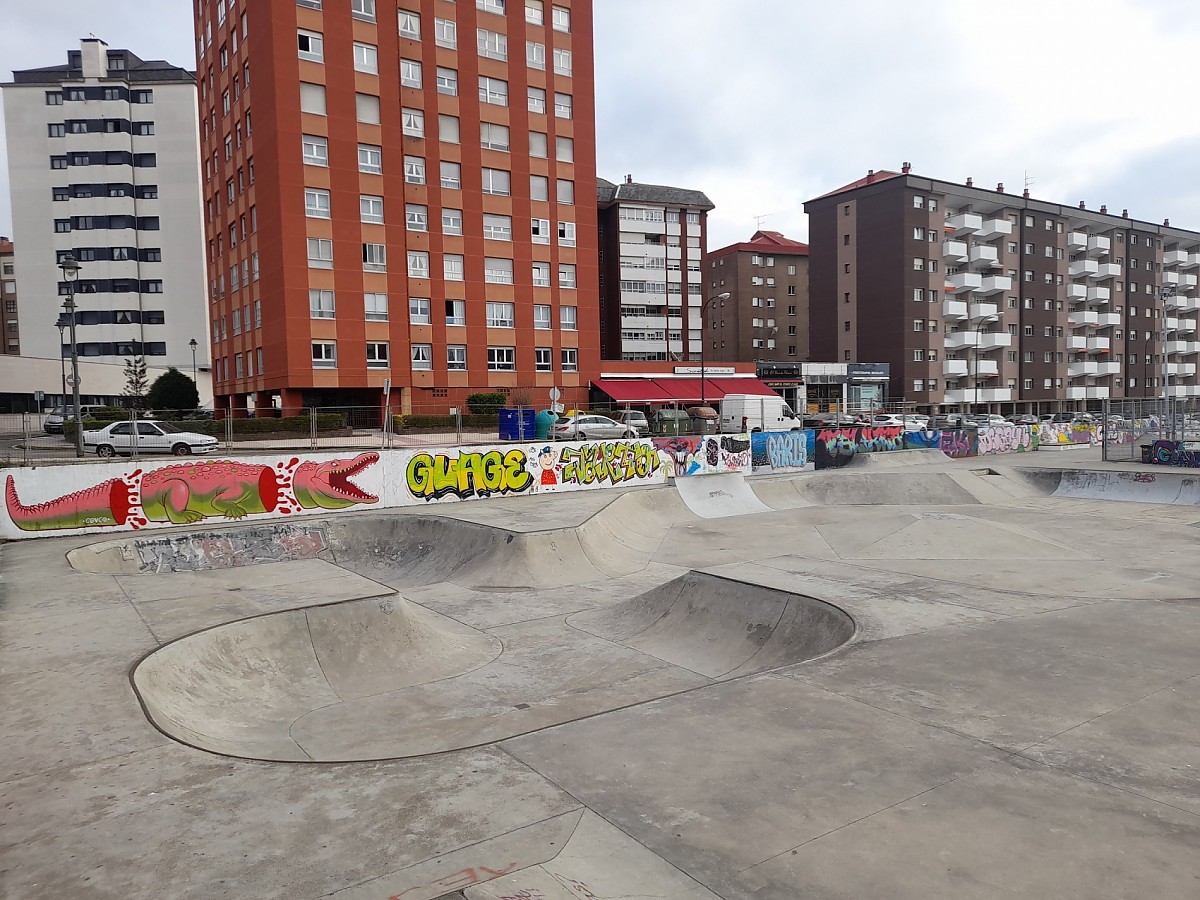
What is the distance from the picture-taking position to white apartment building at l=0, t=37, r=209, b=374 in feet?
245

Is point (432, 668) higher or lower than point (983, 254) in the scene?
lower

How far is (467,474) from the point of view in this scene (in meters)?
22.8

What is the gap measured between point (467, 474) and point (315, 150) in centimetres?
2816

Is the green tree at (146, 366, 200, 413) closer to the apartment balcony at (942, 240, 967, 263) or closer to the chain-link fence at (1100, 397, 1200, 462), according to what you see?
the chain-link fence at (1100, 397, 1200, 462)

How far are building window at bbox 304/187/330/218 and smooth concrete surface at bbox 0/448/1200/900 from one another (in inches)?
1209

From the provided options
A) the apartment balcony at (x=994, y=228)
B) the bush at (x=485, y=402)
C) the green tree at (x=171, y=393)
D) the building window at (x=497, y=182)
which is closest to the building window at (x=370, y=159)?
the building window at (x=497, y=182)

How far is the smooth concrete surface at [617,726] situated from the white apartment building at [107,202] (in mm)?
70650

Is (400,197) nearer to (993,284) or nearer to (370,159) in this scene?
(370,159)

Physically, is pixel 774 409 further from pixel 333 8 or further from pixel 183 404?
pixel 183 404

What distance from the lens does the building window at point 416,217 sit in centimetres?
4459

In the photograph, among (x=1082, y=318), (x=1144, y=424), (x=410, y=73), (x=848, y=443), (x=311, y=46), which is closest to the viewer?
(x=848, y=443)

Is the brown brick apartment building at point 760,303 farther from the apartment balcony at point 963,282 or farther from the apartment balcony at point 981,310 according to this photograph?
the apartment balcony at point 981,310

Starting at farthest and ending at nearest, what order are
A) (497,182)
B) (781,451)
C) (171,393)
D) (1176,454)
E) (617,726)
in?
(171,393) → (497,182) → (781,451) → (1176,454) → (617,726)

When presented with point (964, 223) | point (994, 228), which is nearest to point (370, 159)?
point (964, 223)
